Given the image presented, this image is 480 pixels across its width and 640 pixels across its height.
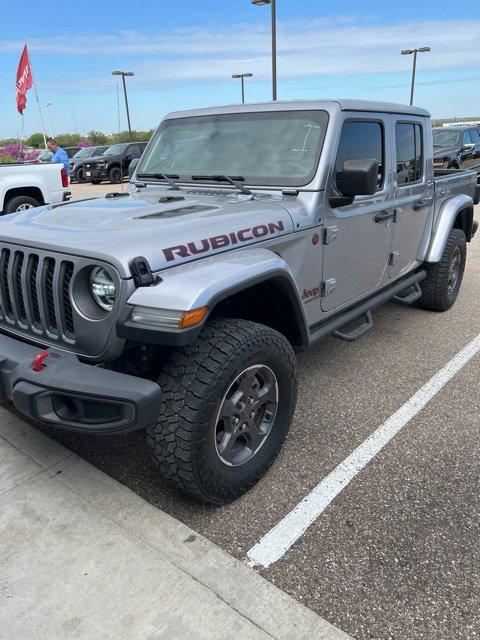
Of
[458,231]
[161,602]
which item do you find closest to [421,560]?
[161,602]

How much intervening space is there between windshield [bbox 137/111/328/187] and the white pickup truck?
20.1 feet

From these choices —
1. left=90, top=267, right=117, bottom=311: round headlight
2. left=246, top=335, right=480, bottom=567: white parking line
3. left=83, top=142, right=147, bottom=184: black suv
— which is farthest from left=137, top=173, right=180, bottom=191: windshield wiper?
left=83, top=142, right=147, bottom=184: black suv

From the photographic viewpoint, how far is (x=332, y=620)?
6.28 feet

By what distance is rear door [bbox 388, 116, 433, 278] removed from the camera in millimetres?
3986

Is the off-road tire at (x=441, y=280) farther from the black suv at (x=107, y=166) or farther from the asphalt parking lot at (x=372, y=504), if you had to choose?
the black suv at (x=107, y=166)

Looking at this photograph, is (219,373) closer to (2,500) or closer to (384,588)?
(384,588)

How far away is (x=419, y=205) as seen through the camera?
4.34 m

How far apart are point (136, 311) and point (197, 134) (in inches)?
77.5

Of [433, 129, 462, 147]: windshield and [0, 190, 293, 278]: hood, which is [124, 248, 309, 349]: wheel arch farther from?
[433, 129, 462, 147]: windshield

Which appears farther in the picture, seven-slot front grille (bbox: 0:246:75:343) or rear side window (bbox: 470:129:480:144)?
rear side window (bbox: 470:129:480:144)

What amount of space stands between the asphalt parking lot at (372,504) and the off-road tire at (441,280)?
1201mm

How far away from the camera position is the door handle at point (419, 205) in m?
4.27

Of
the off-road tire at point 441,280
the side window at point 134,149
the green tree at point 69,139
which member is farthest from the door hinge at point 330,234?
the green tree at point 69,139

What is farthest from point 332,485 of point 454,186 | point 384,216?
point 454,186
